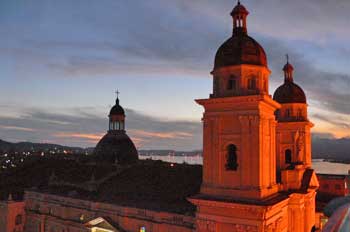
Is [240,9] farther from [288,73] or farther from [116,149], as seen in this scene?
[116,149]

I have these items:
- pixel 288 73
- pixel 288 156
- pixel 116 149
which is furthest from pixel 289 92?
pixel 116 149

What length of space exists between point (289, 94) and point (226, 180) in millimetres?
14378

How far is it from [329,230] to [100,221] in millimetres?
24266

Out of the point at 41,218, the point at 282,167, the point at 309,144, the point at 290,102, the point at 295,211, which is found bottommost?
the point at 41,218

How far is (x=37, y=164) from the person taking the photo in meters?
47.2

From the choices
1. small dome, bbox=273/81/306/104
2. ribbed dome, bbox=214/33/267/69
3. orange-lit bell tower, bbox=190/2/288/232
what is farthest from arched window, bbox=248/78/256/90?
small dome, bbox=273/81/306/104

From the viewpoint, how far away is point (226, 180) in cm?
1756

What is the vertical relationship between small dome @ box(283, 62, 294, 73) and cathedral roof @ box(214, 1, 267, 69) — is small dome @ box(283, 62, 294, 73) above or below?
above

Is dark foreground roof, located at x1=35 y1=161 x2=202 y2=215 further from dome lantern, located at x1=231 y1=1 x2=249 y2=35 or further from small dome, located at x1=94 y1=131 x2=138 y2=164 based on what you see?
dome lantern, located at x1=231 y1=1 x2=249 y2=35

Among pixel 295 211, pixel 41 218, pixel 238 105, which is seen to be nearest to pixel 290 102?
pixel 295 211

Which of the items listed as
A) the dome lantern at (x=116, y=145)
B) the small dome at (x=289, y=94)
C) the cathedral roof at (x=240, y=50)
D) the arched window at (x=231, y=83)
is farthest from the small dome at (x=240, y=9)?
the dome lantern at (x=116, y=145)

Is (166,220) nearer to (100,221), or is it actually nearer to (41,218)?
(100,221)

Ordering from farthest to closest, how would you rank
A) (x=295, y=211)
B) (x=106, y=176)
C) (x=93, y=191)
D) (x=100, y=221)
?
(x=106, y=176) → (x=93, y=191) → (x=100, y=221) → (x=295, y=211)

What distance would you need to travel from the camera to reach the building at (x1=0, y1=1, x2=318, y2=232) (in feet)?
55.8
